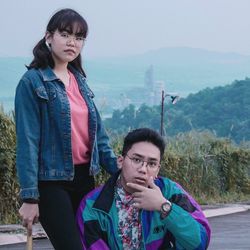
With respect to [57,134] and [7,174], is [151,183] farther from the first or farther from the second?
[7,174]

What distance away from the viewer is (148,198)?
397cm

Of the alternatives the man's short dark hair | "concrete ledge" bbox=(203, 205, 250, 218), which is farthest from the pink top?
"concrete ledge" bbox=(203, 205, 250, 218)

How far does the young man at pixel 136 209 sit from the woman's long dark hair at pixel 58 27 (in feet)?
2.13

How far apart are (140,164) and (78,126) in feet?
1.71

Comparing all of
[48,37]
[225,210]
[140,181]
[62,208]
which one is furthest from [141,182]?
[225,210]

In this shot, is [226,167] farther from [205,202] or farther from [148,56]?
[148,56]

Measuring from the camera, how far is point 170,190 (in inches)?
166

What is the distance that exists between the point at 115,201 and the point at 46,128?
53 cm

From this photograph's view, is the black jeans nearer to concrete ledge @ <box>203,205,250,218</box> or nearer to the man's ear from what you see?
the man's ear

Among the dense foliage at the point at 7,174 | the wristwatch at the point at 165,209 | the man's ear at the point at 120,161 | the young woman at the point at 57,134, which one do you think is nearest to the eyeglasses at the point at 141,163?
the man's ear at the point at 120,161

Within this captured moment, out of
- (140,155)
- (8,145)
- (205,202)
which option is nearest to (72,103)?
(140,155)

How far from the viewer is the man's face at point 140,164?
13.6ft

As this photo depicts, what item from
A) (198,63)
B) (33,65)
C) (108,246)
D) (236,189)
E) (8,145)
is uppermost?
(33,65)

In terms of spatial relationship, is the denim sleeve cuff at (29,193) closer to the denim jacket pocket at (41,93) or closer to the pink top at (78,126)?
the pink top at (78,126)
